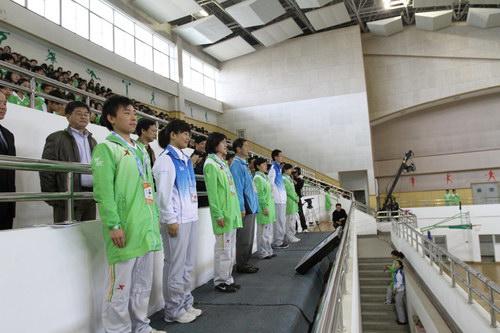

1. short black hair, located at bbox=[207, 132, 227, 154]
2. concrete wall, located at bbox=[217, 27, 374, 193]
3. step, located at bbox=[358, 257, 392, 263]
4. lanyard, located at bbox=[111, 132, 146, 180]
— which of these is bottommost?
step, located at bbox=[358, 257, 392, 263]

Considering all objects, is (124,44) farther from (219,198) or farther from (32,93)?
(219,198)

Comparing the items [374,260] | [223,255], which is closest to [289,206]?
[223,255]

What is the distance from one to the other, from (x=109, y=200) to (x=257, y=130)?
19118 mm

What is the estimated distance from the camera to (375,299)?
10.1 metres

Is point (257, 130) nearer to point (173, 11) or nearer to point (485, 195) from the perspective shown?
point (173, 11)

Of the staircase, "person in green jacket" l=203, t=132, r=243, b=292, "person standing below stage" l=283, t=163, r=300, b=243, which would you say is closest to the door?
the staircase

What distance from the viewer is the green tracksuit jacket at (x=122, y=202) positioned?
2043 millimetres

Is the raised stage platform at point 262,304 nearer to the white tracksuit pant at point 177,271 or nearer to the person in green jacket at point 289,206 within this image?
the white tracksuit pant at point 177,271

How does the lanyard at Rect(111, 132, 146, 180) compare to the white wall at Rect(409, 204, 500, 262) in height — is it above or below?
above

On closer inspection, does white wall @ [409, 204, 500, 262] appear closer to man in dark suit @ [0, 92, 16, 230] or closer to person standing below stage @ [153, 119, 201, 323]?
person standing below stage @ [153, 119, 201, 323]

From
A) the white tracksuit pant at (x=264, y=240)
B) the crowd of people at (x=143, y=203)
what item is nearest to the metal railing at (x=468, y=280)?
the white tracksuit pant at (x=264, y=240)

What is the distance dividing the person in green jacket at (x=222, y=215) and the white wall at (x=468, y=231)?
54.3 ft

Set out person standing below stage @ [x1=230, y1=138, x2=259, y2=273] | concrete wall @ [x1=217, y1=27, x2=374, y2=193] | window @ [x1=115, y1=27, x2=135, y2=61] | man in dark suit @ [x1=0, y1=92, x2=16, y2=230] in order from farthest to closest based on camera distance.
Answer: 1. concrete wall @ [x1=217, y1=27, x2=374, y2=193]
2. window @ [x1=115, y1=27, x2=135, y2=61]
3. person standing below stage @ [x1=230, y1=138, x2=259, y2=273]
4. man in dark suit @ [x1=0, y1=92, x2=16, y2=230]

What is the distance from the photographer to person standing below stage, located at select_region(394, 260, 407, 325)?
9148mm
